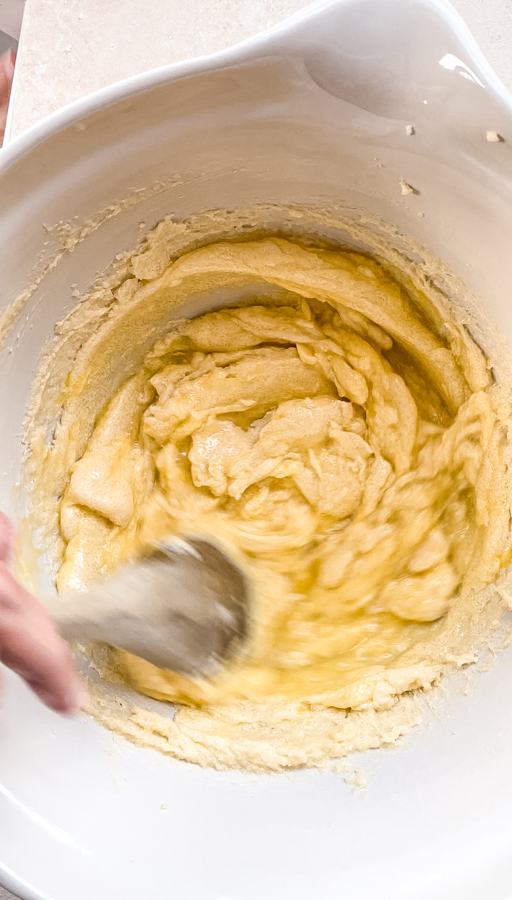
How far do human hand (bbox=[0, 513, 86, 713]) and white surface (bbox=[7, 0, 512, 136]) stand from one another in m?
0.89

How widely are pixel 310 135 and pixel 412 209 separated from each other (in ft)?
0.73

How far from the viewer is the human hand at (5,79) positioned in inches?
57.3

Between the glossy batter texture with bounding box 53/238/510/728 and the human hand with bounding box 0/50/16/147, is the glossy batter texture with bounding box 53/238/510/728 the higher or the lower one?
the lower one

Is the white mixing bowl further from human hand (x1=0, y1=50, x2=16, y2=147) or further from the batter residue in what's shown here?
human hand (x1=0, y1=50, x2=16, y2=147)

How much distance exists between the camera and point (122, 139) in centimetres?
92

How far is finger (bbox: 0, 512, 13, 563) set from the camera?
44.4 inches

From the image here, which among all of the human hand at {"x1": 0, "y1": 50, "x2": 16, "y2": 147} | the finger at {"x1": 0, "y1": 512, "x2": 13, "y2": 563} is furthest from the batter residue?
the human hand at {"x1": 0, "y1": 50, "x2": 16, "y2": 147}

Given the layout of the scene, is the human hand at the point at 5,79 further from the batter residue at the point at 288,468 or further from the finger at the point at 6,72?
the batter residue at the point at 288,468

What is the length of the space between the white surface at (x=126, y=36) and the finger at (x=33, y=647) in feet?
3.06

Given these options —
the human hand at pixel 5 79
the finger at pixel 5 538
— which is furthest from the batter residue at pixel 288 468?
the human hand at pixel 5 79

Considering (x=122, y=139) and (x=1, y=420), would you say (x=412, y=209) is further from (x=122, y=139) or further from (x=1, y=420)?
(x=1, y=420)

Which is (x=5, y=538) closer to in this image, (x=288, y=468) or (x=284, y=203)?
(x=288, y=468)

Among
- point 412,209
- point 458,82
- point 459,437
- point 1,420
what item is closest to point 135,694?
point 1,420

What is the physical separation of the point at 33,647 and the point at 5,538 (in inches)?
9.7
